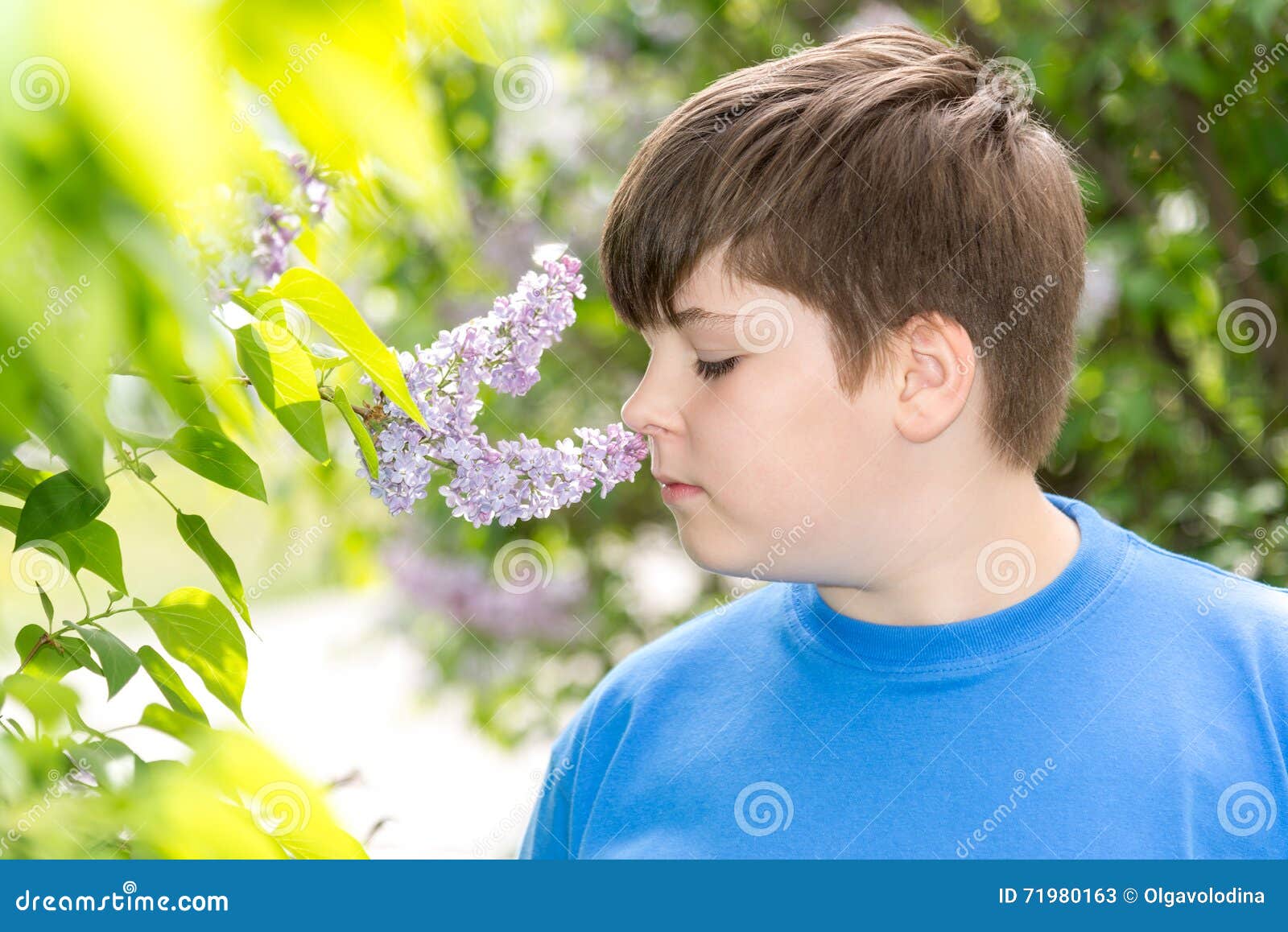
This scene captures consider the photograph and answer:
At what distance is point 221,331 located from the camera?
433mm

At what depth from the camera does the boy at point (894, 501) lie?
0.78 m

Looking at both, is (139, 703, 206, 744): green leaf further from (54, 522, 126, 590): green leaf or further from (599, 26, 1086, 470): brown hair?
(599, 26, 1086, 470): brown hair

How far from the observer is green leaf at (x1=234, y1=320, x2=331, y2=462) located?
476mm

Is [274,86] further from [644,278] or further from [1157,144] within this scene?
[1157,144]

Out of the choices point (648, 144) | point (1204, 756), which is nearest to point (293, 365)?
point (648, 144)
